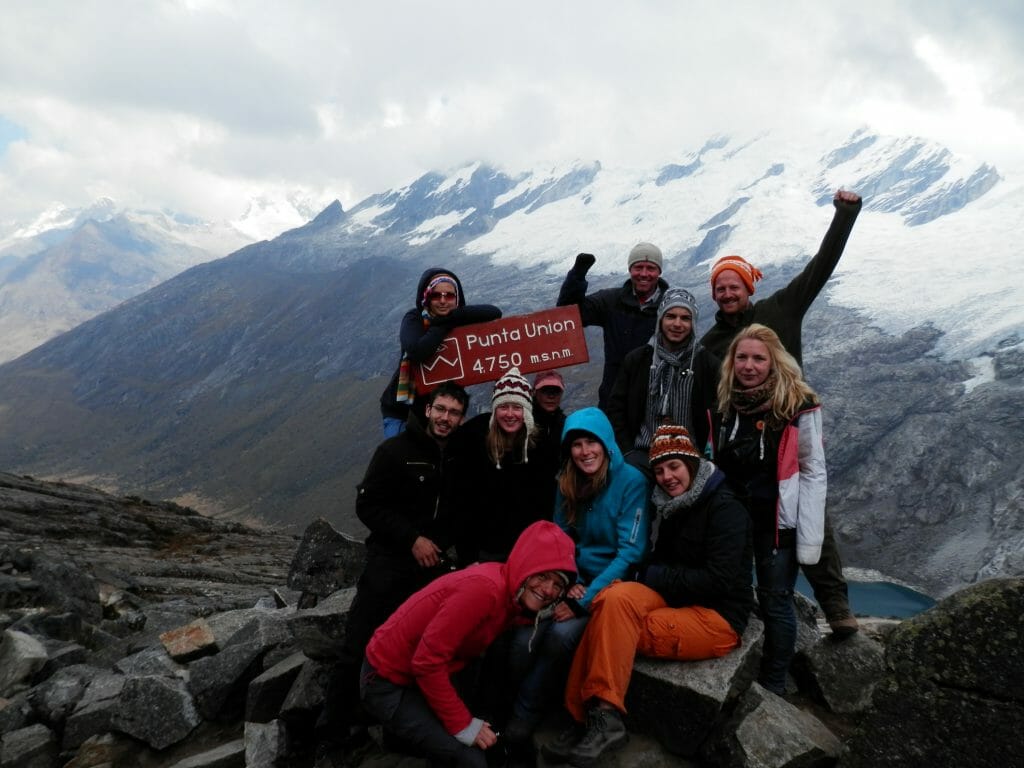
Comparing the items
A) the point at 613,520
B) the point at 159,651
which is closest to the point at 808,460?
the point at 613,520

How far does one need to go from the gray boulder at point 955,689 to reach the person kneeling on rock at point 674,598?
1.30m

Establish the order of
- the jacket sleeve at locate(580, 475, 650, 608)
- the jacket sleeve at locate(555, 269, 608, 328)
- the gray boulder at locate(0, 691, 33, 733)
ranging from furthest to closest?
the jacket sleeve at locate(555, 269, 608, 328) → the gray boulder at locate(0, 691, 33, 733) → the jacket sleeve at locate(580, 475, 650, 608)

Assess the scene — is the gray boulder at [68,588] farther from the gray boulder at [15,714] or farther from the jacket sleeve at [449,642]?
the jacket sleeve at [449,642]

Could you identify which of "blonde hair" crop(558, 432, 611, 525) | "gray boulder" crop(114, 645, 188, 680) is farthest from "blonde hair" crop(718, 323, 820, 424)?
"gray boulder" crop(114, 645, 188, 680)

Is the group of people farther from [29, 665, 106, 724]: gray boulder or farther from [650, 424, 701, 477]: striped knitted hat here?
[29, 665, 106, 724]: gray boulder

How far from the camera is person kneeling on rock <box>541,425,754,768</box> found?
15.9 ft

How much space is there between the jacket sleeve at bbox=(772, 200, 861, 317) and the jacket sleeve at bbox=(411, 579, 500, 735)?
4.39 meters

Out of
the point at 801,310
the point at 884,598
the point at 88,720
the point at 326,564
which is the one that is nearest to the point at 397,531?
the point at 326,564

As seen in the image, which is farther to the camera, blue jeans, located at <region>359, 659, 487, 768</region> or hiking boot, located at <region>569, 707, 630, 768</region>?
blue jeans, located at <region>359, 659, 487, 768</region>

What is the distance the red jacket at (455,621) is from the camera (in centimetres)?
477

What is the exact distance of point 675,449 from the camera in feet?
17.5

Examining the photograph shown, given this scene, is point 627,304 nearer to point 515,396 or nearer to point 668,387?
point 668,387

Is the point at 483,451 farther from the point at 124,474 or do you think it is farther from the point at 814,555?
the point at 124,474

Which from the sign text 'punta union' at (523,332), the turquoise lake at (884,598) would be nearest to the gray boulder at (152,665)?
the sign text 'punta union' at (523,332)
